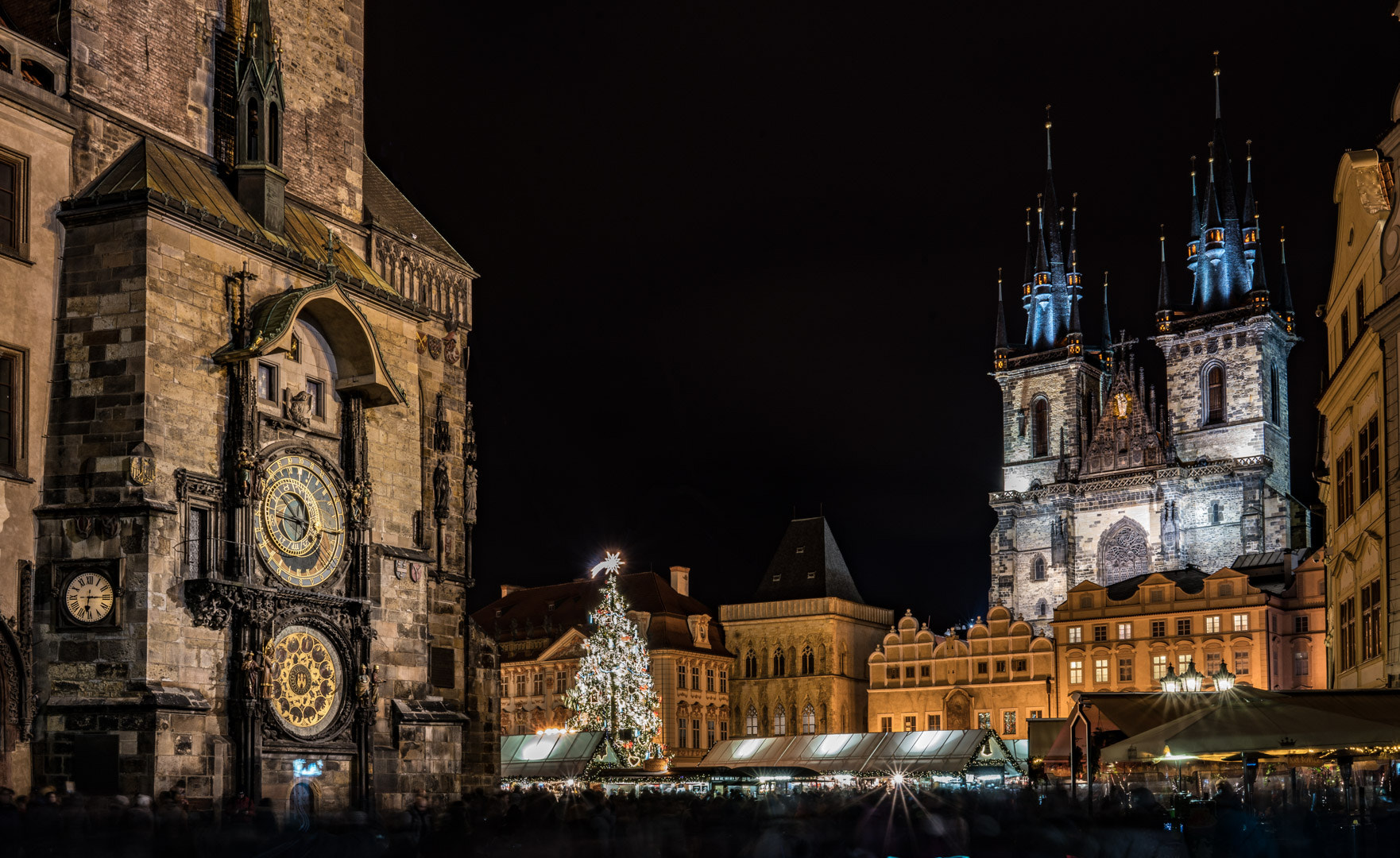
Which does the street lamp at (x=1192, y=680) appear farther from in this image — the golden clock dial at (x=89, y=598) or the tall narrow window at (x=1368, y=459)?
the golden clock dial at (x=89, y=598)


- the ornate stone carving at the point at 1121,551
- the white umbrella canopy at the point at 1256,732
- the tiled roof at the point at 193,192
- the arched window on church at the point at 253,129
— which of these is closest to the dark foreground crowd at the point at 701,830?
the white umbrella canopy at the point at 1256,732

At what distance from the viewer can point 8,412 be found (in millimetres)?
20219

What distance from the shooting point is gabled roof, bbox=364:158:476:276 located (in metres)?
30.9

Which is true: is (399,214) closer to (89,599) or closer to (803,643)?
(89,599)

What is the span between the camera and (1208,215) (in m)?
83.5

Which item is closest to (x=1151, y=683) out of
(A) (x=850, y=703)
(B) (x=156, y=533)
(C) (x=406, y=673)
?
(A) (x=850, y=703)

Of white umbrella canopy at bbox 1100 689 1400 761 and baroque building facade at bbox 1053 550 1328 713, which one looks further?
baroque building facade at bbox 1053 550 1328 713

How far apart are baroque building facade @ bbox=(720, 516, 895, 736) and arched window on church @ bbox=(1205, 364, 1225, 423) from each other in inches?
821

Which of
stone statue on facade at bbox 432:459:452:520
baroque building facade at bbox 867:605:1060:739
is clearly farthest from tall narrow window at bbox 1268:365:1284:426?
stone statue on facade at bbox 432:459:452:520

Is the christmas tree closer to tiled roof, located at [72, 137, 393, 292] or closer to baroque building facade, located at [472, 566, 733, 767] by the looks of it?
baroque building facade, located at [472, 566, 733, 767]

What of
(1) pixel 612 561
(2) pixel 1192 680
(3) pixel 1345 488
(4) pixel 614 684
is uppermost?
(3) pixel 1345 488

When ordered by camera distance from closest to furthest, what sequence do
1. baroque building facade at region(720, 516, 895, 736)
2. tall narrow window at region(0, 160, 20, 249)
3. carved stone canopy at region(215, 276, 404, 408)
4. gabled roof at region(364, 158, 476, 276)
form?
tall narrow window at region(0, 160, 20, 249) < carved stone canopy at region(215, 276, 404, 408) < gabled roof at region(364, 158, 476, 276) < baroque building facade at region(720, 516, 895, 736)

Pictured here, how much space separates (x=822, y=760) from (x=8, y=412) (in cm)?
3537

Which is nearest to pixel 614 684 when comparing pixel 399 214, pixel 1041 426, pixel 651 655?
pixel 651 655
